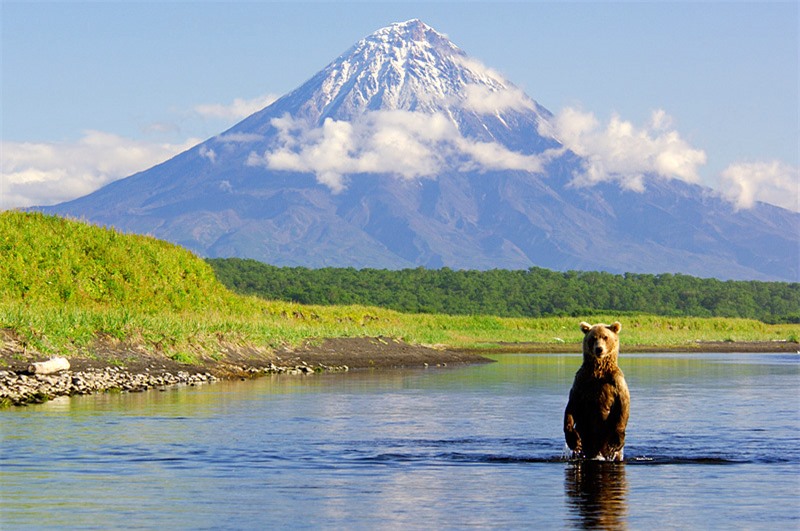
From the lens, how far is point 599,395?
20.1 metres

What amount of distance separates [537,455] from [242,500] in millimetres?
6786

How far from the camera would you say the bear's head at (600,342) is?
19.8 metres

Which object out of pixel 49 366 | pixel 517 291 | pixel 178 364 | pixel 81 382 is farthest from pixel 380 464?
pixel 517 291

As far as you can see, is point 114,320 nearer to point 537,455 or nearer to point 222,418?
point 222,418

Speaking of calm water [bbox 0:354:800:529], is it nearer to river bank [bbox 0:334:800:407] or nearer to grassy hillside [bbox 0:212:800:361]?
river bank [bbox 0:334:800:407]

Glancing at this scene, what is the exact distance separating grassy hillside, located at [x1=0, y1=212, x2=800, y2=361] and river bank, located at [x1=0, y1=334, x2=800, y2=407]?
0.57 meters

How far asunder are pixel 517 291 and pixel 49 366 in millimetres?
135280

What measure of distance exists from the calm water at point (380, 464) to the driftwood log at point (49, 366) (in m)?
2.29

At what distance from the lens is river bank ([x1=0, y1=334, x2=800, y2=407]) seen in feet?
110

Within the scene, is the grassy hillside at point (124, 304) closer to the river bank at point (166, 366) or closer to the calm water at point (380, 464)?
the river bank at point (166, 366)

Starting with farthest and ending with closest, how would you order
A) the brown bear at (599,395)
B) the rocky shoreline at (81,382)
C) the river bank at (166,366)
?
the river bank at (166,366)
the rocky shoreline at (81,382)
the brown bear at (599,395)

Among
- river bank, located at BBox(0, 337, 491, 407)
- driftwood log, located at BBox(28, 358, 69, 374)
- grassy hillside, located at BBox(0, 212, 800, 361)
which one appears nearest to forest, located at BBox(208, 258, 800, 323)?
grassy hillside, located at BBox(0, 212, 800, 361)

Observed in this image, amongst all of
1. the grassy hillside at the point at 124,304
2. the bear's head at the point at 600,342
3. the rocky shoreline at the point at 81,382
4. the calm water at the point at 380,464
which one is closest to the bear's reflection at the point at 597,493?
the calm water at the point at 380,464

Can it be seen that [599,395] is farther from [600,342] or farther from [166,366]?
[166,366]
